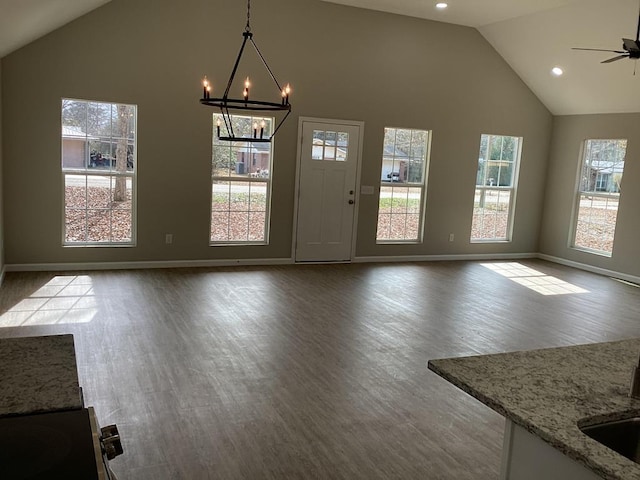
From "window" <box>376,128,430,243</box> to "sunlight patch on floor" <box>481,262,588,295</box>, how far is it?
1.27 meters

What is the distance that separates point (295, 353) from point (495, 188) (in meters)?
5.71

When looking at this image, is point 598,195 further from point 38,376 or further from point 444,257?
point 38,376

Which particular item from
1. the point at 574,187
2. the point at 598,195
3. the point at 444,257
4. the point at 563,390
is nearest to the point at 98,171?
the point at 444,257

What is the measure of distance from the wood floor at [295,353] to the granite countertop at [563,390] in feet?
4.02

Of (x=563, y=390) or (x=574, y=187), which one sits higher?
(x=574, y=187)

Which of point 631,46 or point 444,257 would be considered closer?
point 631,46

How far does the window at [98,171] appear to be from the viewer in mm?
6508

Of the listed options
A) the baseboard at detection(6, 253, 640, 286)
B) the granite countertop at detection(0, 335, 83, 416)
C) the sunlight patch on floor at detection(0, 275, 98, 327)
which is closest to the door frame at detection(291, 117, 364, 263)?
the baseboard at detection(6, 253, 640, 286)

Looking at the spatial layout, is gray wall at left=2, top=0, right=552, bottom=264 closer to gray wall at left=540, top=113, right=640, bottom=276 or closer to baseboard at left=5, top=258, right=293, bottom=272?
baseboard at left=5, top=258, right=293, bottom=272

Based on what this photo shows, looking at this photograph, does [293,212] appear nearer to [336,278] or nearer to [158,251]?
[336,278]

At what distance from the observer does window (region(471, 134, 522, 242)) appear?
8.80 meters

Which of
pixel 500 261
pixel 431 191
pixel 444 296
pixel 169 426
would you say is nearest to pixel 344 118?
pixel 431 191

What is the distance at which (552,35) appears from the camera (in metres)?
7.32

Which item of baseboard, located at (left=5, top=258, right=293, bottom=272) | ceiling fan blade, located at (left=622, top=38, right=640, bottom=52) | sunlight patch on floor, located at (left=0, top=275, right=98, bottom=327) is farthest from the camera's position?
baseboard, located at (left=5, top=258, right=293, bottom=272)
